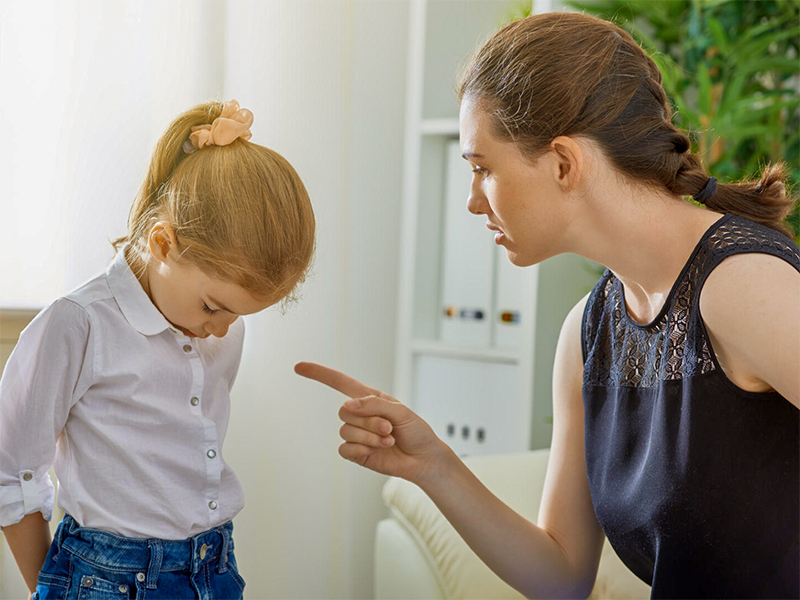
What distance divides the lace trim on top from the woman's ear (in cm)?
16

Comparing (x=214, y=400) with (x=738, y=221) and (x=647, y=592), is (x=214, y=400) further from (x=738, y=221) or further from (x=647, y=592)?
(x=647, y=592)

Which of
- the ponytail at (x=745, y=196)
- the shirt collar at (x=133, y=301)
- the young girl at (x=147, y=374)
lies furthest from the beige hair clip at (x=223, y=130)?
the ponytail at (x=745, y=196)

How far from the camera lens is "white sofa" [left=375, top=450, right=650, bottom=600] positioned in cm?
134

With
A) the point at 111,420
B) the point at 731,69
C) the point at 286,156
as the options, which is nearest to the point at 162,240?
the point at 111,420

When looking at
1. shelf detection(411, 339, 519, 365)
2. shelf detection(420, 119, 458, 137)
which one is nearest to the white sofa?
shelf detection(411, 339, 519, 365)

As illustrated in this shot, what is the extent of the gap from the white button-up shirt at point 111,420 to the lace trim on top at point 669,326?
0.53 metres

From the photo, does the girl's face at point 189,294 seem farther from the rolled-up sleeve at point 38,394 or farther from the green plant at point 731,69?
the green plant at point 731,69

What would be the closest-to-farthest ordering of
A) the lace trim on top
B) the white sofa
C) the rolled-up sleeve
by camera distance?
the rolled-up sleeve
the lace trim on top
the white sofa

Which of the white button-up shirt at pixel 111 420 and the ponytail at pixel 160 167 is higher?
the ponytail at pixel 160 167

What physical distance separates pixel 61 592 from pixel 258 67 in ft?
2.69

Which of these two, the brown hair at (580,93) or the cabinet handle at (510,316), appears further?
the cabinet handle at (510,316)

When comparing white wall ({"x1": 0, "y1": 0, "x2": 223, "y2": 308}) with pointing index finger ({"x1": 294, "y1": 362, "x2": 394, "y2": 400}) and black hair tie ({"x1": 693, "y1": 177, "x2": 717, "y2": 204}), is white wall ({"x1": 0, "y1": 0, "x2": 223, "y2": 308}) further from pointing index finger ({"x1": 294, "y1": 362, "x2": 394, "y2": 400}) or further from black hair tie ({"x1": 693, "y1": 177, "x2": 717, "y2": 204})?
black hair tie ({"x1": 693, "y1": 177, "x2": 717, "y2": 204})

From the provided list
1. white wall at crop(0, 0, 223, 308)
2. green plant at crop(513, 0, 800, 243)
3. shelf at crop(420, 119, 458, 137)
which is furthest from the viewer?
shelf at crop(420, 119, 458, 137)

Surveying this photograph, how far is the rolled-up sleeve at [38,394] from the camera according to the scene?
2.49ft
